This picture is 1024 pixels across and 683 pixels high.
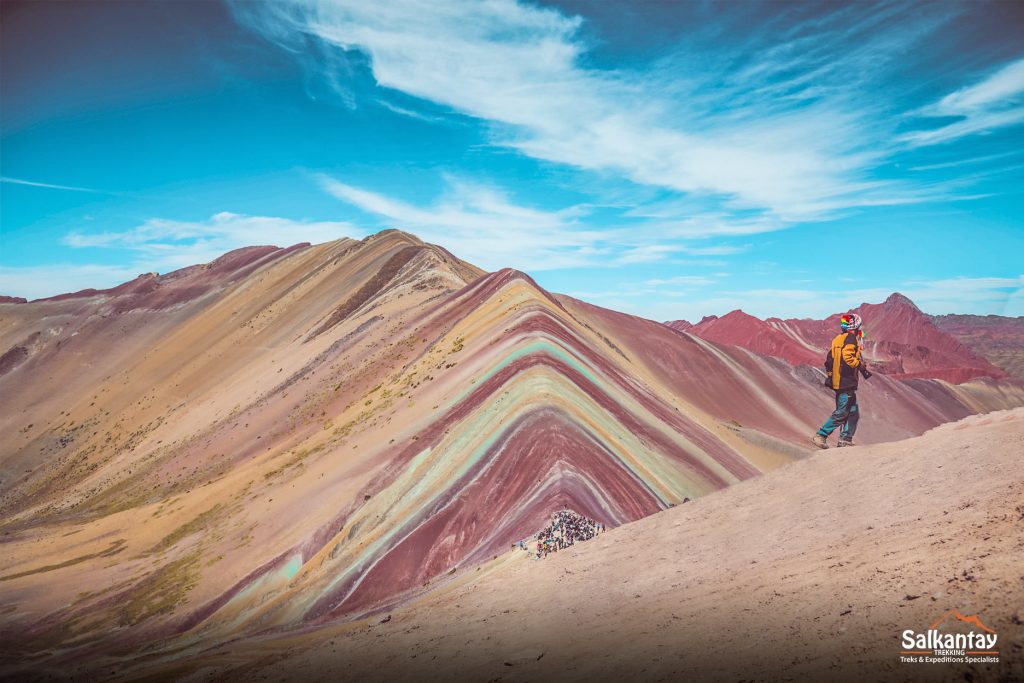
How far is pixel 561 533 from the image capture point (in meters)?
11.7

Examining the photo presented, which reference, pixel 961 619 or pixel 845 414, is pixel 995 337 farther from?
pixel 961 619

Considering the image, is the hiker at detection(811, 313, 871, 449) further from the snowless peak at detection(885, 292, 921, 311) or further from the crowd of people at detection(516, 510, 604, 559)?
the snowless peak at detection(885, 292, 921, 311)

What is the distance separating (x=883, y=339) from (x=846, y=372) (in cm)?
11100

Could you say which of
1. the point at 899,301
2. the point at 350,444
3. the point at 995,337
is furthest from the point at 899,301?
the point at 350,444

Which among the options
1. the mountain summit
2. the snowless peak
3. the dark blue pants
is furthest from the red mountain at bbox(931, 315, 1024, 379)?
the dark blue pants

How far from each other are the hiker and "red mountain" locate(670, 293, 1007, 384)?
76.0 metres

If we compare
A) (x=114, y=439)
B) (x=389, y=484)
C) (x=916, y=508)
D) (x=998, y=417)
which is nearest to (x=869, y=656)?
(x=916, y=508)

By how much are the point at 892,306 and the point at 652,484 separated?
380ft

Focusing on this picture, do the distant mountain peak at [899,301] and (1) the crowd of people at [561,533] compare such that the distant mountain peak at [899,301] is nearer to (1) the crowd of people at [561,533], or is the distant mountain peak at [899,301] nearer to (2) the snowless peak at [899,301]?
(2) the snowless peak at [899,301]

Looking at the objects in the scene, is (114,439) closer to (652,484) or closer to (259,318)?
(259,318)

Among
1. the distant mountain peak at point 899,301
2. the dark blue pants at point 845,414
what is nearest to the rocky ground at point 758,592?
the dark blue pants at point 845,414

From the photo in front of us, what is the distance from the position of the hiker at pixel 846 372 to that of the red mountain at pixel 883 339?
76.0 m

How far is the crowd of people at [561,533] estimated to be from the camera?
→ 1129 centimetres

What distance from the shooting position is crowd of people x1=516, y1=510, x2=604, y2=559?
37.0 feet
